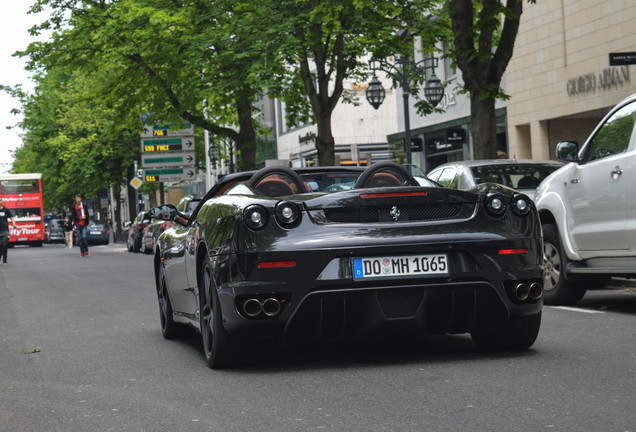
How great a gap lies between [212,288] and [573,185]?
442cm

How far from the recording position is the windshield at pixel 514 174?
47.9ft

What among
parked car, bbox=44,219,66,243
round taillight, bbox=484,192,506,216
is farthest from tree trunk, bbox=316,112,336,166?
parked car, bbox=44,219,66,243

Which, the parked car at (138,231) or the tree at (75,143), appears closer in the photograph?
the parked car at (138,231)

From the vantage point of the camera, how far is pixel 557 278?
1087cm

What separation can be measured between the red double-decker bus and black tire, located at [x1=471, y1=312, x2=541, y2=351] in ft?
185

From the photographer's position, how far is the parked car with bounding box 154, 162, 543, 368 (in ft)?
21.4

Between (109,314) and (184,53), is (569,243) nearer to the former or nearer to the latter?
(109,314)

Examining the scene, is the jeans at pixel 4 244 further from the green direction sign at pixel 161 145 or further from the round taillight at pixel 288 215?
the round taillight at pixel 288 215

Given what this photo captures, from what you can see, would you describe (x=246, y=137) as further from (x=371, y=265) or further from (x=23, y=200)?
(x=23, y=200)

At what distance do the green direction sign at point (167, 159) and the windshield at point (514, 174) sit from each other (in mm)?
33709

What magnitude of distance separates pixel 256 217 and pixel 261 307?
0.51 metres

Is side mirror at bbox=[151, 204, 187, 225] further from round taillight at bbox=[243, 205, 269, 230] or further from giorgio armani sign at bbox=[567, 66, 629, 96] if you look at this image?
giorgio armani sign at bbox=[567, 66, 629, 96]

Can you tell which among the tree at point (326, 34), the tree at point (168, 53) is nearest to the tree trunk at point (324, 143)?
the tree at point (326, 34)

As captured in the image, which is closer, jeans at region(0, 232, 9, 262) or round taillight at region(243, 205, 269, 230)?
round taillight at region(243, 205, 269, 230)
